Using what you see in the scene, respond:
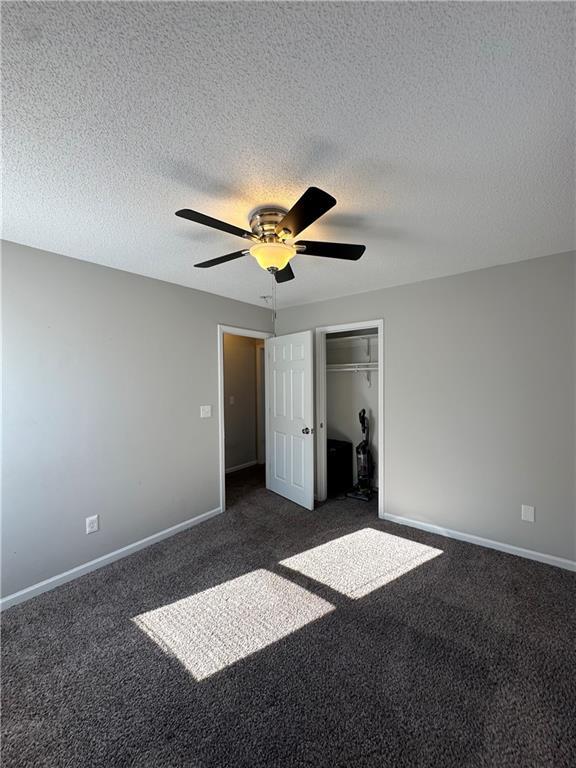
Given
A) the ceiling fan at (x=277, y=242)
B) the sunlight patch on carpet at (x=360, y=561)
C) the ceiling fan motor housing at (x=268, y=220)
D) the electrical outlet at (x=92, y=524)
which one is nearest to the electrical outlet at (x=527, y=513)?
the sunlight patch on carpet at (x=360, y=561)

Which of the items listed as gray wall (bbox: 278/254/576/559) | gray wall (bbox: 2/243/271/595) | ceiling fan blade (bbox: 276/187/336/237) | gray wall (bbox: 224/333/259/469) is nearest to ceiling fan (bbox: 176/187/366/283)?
ceiling fan blade (bbox: 276/187/336/237)

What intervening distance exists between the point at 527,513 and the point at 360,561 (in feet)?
4.77

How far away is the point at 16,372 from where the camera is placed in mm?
2207

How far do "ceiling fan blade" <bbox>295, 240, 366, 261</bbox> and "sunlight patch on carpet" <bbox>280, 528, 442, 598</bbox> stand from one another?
2.24 meters

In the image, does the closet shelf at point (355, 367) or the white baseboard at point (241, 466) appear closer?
the closet shelf at point (355, 367)

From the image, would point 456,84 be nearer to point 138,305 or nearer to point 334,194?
point 334,194

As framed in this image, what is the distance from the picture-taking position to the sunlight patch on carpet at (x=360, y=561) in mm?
2365

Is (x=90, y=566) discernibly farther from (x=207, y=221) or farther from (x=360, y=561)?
(x=207, y=221)

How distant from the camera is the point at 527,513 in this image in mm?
2666

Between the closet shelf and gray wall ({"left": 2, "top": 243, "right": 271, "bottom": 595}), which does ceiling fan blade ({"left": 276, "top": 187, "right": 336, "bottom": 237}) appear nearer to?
gray wall ({"left": 2, "top": 243, "right": 271, "bottom": 595})

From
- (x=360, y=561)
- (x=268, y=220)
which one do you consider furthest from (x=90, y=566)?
(x=268, y=220)

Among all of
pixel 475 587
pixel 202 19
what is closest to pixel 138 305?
pixel 202 19

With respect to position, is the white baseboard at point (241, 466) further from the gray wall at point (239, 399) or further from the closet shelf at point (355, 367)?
the closet shelf at point (355, 367)

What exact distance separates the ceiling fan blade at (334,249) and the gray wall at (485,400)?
1682 mm
